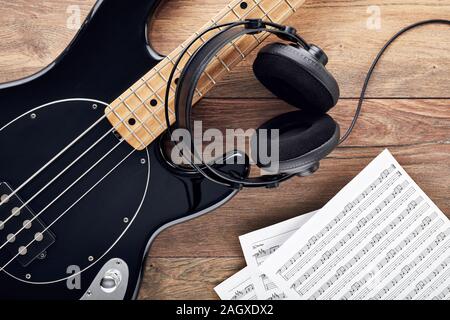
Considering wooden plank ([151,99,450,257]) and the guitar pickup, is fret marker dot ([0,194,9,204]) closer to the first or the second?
the guitar pickup

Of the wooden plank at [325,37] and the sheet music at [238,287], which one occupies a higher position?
the wooden plank at [325,37]

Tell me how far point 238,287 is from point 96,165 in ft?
1.24

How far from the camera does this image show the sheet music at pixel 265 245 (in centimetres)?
102

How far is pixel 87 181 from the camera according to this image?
94 cm

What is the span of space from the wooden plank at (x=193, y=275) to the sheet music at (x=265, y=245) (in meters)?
0.04

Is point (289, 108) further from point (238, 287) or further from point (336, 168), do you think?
point (238, 287)

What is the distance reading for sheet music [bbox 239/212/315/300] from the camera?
1.02 metres

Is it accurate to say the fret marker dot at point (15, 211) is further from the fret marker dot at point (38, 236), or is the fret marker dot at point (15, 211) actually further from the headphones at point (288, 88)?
the headphones at point (288, 88)

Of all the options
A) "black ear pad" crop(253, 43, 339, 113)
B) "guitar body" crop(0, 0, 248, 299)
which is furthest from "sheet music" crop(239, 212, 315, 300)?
"black ear pad" crop(253, 43, 339, 113)

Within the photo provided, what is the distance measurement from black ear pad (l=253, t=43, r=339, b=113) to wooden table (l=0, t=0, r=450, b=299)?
0.42ft

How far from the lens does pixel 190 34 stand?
100 cm

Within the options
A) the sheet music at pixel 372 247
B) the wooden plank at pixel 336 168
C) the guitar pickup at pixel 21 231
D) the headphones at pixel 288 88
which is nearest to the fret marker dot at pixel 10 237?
the guitar pickup at pixel 21 231
